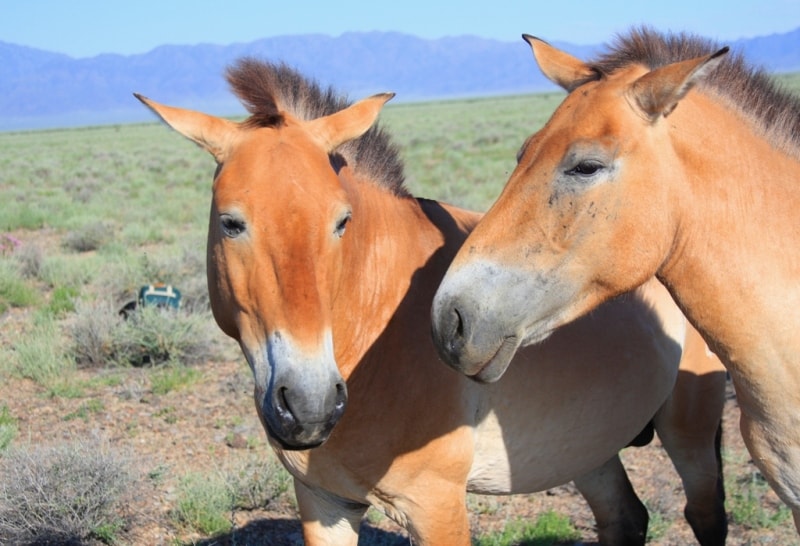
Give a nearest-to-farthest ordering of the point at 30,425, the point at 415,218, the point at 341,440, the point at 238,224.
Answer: the point at 238,224, the point at 341,440, the point at 415,218, the point at 30,425

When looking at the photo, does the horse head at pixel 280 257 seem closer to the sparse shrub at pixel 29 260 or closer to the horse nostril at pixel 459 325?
the horse nostril at pixel 459 325

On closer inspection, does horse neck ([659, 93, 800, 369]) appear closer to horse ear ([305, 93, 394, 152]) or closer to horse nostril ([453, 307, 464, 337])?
horse nostril ([453, 307, 464, 337])

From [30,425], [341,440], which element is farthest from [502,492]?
[30,425]

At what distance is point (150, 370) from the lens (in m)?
7.12

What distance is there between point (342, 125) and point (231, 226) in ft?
2.06

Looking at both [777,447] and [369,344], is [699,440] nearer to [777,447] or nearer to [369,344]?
[777,447]

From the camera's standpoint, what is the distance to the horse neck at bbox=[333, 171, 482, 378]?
2941mm

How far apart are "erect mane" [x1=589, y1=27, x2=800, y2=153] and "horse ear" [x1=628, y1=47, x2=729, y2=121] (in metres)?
0.30

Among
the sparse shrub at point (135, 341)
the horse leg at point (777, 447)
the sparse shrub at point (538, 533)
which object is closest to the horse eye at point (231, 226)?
the horse leg at point (777, 447)

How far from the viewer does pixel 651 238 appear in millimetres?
2396

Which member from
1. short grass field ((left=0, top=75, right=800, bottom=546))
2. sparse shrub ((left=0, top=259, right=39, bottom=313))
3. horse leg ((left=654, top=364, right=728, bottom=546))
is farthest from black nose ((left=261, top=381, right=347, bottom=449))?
sparse shrub ((left=0, top=259, right=39, bottom=313))

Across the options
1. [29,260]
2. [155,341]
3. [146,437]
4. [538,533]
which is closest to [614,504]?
[538,533]

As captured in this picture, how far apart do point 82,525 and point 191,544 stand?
1.95 feet

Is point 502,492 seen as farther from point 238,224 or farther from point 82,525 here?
point 82,525
